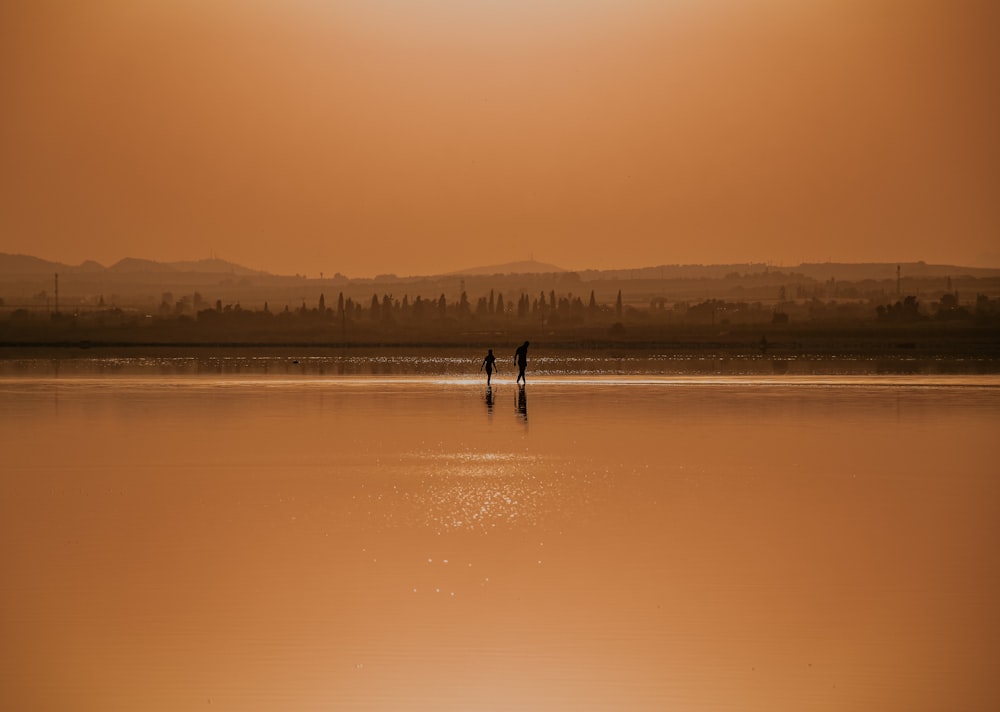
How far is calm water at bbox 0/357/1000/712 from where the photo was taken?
36.7ft

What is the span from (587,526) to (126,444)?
46.0ft

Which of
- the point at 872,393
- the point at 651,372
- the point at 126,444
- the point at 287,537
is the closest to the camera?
the point at 287,537

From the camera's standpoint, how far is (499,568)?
612 inches

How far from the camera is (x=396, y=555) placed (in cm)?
1625

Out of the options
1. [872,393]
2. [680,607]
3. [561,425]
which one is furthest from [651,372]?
[680,607]

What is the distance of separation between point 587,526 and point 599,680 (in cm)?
727

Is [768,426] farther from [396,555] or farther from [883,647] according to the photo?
[883,647]

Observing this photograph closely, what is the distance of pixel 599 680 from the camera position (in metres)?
11.2

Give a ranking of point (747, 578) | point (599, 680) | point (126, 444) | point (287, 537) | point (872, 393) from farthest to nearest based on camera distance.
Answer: point (872, 393) → point (126, 444) → point (287, 537) → point (747, 578) → point (599, 680)

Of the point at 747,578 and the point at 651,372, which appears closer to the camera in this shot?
the point at 747,578

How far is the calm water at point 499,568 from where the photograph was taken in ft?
36.7

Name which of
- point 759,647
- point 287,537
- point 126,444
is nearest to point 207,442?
point 126,444

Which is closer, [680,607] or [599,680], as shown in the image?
[599,680]

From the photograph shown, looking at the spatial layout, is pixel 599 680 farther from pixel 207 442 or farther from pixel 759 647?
pixel 207 442
